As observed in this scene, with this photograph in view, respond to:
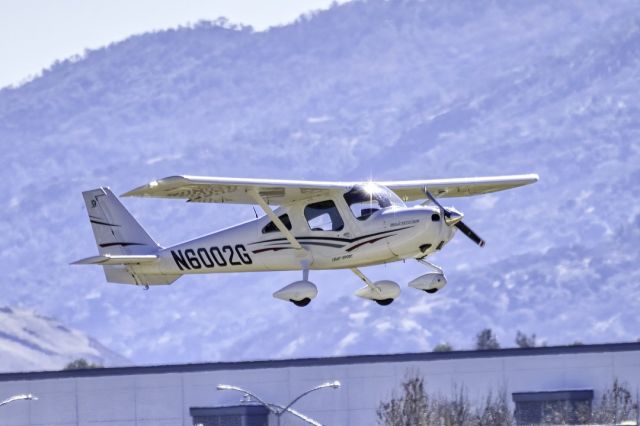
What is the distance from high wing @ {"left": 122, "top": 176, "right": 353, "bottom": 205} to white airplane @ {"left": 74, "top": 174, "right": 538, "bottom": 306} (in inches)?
0.8

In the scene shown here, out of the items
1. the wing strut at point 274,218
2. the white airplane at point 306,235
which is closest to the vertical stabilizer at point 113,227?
the white airplane at point 306,235

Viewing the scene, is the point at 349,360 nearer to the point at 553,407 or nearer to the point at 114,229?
the point at 553,407

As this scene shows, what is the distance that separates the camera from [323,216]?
37094 millimetres

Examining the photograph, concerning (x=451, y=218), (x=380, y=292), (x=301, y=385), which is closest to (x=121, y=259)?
(x=380, y=292)

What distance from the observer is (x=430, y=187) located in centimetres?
4041

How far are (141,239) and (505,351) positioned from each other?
30.8 meters

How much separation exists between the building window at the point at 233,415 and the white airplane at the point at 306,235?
102ft

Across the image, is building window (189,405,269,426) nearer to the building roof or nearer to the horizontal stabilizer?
the building roof

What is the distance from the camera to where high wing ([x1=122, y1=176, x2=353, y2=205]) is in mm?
35625

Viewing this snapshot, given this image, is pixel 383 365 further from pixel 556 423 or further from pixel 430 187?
pixel 430 187

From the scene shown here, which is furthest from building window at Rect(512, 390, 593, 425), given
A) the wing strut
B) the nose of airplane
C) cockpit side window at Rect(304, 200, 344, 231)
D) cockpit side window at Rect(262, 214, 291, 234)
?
the nose of airplane

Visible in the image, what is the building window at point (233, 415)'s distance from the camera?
232 ft

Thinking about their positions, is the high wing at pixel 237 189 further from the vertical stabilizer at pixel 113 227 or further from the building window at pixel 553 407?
the building window at pixel 553 407

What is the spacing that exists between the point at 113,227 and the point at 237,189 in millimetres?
5857
